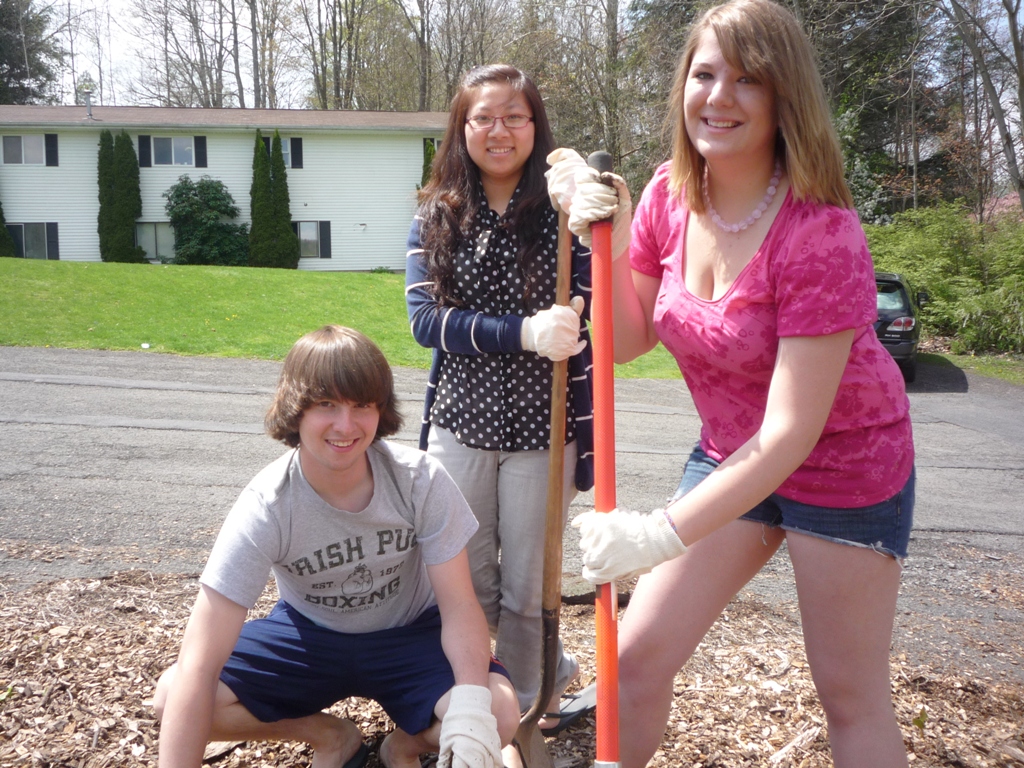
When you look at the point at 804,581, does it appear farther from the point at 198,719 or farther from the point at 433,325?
the point at 198,719

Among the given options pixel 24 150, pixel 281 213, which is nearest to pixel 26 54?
pixel 24 150

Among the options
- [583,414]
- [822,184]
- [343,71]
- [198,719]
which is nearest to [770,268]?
[822,184]

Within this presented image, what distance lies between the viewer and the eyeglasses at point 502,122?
9.00 feet

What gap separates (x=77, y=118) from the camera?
27641mm

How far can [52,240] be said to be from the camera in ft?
90.3

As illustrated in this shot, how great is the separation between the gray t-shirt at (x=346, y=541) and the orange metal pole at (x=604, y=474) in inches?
20.6

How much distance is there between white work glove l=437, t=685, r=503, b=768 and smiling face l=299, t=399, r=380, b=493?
0.65 metres

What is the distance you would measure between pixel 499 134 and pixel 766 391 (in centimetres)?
121

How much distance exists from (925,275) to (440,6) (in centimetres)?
2485

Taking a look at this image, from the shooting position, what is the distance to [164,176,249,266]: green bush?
2670cm

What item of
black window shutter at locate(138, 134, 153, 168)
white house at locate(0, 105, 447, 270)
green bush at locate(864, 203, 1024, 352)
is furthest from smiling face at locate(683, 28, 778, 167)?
black window shutter at locate(138, 134, 153, 168)

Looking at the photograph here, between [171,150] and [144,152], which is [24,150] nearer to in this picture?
[144,152]

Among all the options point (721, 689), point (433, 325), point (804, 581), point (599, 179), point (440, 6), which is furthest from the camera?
point (440, 6)

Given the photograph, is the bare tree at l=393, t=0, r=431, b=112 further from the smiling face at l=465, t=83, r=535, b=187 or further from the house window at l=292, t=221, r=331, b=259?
the smiling face at l=465, t=83, r=535, b=187
